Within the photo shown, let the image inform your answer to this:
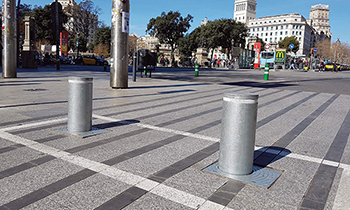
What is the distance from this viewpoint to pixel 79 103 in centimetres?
482

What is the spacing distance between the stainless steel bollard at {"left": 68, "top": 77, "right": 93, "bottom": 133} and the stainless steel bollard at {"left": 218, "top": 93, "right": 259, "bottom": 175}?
2375 millimetres

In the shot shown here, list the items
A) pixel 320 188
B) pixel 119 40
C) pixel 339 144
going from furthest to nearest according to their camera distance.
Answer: pixel 119 40
pixel 339 144
pixel 320 188

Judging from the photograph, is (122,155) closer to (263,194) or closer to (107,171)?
(107,171)

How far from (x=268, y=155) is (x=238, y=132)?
1.14 metres

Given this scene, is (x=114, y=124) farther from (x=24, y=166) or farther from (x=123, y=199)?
(x=123, y=199)

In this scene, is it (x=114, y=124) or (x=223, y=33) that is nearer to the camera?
(x=114, y=124)

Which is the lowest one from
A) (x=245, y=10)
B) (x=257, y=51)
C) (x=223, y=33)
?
(x=257, y=51)

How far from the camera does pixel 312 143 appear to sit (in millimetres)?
4938

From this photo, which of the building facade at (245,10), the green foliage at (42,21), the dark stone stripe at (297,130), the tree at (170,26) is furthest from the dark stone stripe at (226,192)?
the building facade at (245,10)

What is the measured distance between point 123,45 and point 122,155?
24.8 feet

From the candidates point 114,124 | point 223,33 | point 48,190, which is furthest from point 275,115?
point 223,33

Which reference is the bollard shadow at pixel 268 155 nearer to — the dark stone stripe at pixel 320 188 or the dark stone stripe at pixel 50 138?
the dark stone stripe at pixel 320 188

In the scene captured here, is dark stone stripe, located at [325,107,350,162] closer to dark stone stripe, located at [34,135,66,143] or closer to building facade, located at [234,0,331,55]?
dark stone stripe, located at [34,135,66,143]

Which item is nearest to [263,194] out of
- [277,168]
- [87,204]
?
[277,168]
